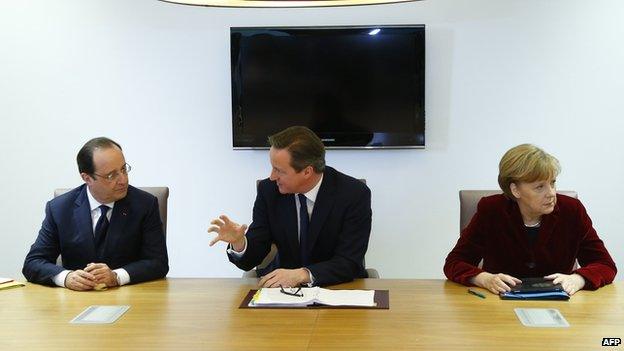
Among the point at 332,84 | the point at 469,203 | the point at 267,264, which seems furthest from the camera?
the point at 332,84

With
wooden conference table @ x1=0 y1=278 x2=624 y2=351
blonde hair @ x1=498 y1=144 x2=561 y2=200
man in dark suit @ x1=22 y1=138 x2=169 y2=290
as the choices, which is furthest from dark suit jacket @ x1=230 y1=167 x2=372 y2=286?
blonde hair @ x1=498 y1=144 x2=561 y2=200

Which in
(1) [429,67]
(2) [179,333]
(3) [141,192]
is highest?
(1) [429,67]

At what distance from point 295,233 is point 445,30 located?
2012mm

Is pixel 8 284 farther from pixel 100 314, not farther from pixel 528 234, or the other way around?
pixel 528 234

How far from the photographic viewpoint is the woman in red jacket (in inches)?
112

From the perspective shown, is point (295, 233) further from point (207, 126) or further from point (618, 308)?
point (207, 126)

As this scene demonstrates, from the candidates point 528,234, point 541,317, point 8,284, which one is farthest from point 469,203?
point 8,284

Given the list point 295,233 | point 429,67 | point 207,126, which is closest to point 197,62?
point 207,126

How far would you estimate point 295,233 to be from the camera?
323 centimetres

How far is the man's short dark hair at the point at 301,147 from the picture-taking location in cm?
316

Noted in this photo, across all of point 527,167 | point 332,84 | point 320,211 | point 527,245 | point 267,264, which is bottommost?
point 267,264

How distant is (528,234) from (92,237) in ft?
5.99

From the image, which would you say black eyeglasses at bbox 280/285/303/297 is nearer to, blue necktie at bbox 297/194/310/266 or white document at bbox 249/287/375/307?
white document at bbox 249/287/375/307

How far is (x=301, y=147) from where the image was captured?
3.19 m
